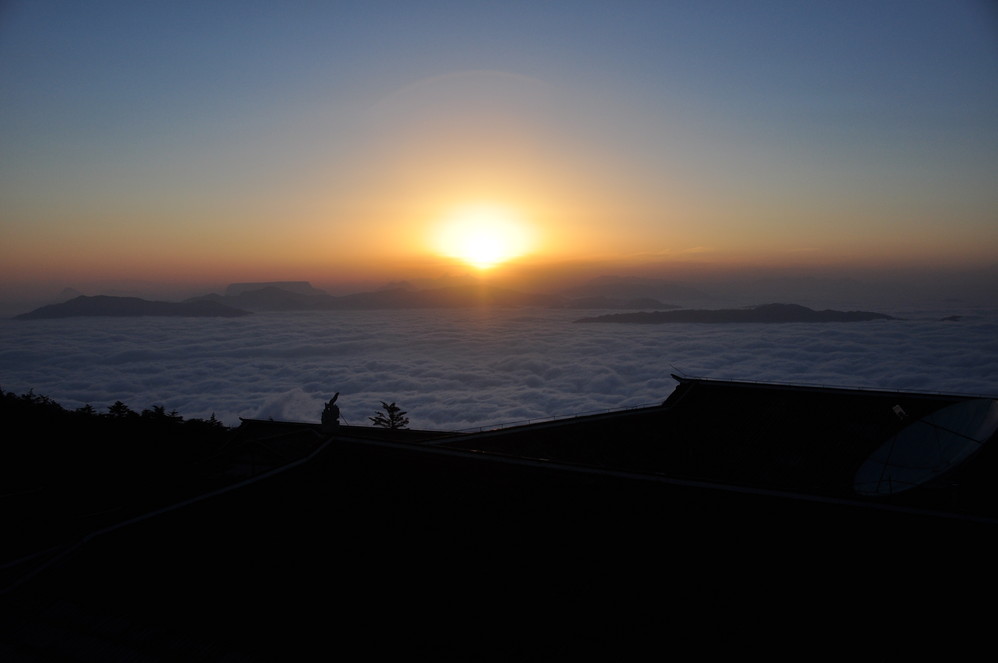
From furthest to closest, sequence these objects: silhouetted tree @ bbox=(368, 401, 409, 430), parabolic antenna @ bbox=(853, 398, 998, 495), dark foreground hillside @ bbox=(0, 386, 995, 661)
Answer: silhouetted tree @ bbox=(368, 401, 409, 430), parabolic antenna @ bbox=(853, 398, 998, 495), dark foreground hillside @ bbox=(0, 386, 995, 661)

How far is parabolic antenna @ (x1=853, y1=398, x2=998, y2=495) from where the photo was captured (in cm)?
1420

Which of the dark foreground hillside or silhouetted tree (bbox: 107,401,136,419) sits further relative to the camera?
silhouetted tree (bbox: 107,401,136,419)

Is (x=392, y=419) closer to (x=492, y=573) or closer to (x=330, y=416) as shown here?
(x=330, y=416)

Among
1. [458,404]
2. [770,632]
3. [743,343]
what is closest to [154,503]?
[770,632]

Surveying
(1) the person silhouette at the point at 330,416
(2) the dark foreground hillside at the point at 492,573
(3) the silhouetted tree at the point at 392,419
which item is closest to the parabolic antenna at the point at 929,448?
(2) the dark foreground hillside at the point at 492,573

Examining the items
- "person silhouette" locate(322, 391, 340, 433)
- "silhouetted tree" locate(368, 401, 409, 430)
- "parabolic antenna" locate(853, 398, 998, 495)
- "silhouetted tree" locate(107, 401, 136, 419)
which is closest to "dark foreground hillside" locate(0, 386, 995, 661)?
"parabolic antenna" locate(853, 398, 998, 495)

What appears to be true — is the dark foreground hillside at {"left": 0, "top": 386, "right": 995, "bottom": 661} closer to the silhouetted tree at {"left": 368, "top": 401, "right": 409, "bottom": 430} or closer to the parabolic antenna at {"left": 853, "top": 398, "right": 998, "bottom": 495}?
the parabolic antenna at {"left": 853, "top": 398, "right": 998, "bottom": 495}

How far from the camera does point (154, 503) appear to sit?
15547 millimetres

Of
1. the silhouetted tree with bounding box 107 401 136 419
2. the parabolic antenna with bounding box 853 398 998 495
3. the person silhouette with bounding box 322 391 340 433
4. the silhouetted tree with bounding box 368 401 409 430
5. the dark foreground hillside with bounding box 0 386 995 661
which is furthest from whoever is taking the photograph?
the silhouetted tree with bounding box 368 401 409 430

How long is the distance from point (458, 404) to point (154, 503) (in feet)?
338

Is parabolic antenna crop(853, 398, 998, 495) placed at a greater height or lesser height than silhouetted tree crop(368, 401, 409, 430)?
greater

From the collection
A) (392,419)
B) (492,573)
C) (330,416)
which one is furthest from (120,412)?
(492,573)

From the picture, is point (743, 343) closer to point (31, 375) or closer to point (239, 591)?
point (239, 591)

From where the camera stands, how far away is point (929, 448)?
15.5 metres
